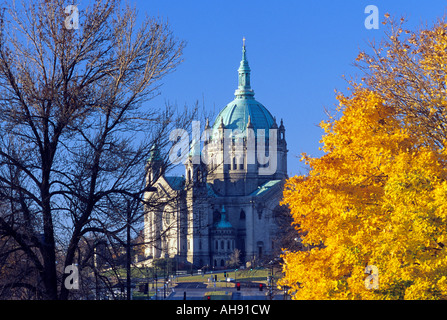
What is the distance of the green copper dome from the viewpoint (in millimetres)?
148625

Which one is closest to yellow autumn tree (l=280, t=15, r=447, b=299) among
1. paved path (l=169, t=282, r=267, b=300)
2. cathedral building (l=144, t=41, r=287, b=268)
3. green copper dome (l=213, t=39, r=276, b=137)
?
paved path (l=169, t=282, r=267, b=300)

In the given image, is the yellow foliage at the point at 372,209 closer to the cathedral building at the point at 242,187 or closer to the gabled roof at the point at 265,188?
the cathedral building at the point at 242,187

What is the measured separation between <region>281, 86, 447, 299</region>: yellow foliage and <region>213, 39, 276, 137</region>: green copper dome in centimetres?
11833

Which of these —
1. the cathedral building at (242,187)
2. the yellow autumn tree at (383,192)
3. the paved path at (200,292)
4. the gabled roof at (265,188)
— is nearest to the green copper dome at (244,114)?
the cathedral building at (242,187)

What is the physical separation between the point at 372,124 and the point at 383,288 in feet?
19.0

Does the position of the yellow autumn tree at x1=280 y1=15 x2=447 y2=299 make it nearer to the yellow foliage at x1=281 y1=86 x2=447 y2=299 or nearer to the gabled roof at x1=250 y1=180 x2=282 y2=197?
the yellow foliage at x1=281 y1=86 x2=447 y2=299

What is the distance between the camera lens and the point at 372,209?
83.5 feet

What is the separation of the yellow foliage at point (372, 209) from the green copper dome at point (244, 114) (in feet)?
388

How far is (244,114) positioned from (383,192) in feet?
409

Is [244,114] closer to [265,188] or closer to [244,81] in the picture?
[244,81]

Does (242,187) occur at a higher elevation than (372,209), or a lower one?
higher

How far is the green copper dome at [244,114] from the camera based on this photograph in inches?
5851

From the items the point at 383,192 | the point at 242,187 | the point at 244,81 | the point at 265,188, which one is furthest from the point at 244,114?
the point at 383,192
